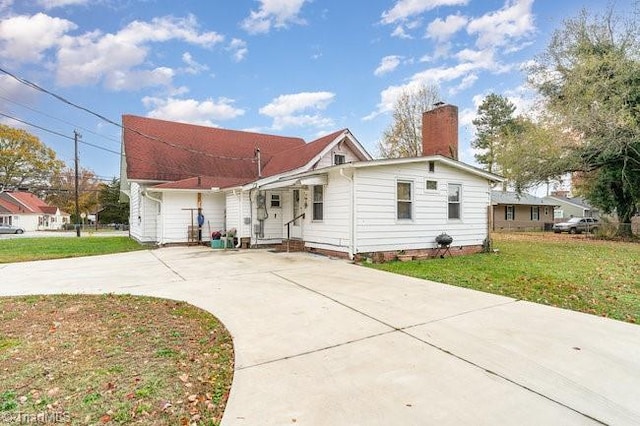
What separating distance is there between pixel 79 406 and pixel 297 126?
24.6 metres

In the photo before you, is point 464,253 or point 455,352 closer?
point 455,352

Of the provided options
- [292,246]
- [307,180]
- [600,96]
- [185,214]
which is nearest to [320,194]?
[307,180]

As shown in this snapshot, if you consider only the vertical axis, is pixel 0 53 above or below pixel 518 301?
above

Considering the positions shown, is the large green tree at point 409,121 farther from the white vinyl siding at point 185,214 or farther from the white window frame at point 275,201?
the white vinyl siding at point 185,214

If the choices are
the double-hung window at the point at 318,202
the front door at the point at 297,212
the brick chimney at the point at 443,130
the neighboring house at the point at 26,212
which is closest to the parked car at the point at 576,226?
the brick chimney at the point at 443,130

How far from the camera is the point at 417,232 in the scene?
10961mm

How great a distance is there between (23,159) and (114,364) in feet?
168

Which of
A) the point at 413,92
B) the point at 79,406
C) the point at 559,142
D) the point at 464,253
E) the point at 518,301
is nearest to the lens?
the point at 79,406

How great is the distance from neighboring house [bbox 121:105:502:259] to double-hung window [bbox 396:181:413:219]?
32 mm

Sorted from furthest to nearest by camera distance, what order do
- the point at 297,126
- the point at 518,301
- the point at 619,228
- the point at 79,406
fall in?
the point at 297,126 → the point at 619,228 → the point at 518,301 → the point at 79,406

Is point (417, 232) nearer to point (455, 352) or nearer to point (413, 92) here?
point (455, 352)

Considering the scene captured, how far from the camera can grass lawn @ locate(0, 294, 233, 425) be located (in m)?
2.57

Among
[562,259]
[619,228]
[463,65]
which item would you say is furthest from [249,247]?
[619,228]

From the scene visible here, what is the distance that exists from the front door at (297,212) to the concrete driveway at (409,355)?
19.7 feet
